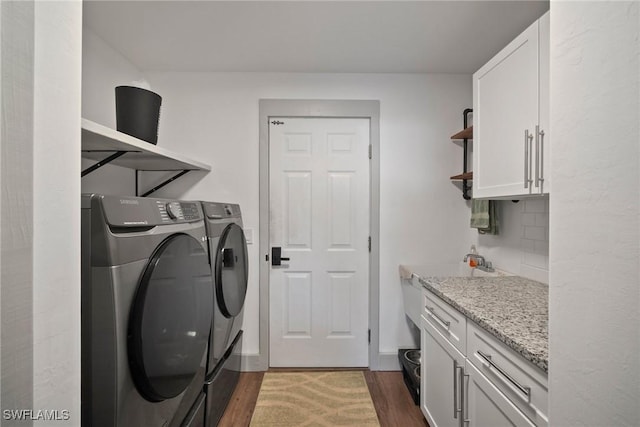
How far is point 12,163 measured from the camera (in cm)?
43

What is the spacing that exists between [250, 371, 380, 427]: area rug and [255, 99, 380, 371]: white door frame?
247 mm

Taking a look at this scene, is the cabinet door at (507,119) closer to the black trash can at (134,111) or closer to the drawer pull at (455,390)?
the drawer pull at (455,390)

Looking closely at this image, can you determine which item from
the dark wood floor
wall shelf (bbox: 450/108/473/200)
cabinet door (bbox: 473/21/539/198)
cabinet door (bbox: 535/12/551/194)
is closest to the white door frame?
the dark wood floor

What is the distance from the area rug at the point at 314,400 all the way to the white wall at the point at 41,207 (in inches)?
65.0

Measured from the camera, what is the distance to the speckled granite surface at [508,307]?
94 cm

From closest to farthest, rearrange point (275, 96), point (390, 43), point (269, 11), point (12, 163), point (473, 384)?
point (12, 163) → point (473, 384) → point (269, 11) → point (390, 43) → point (275, 96)

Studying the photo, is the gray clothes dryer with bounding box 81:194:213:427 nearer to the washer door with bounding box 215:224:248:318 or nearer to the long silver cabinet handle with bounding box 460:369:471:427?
A: the washer door with bounding box 215:224:248:318

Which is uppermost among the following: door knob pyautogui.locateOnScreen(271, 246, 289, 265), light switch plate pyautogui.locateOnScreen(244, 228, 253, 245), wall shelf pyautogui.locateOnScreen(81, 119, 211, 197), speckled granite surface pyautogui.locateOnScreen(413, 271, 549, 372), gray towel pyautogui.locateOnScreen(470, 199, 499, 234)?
wall shelf pyautogui.locateOnScreen(81, 119, 211, 197)

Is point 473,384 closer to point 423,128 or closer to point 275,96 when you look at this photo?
point 423,128

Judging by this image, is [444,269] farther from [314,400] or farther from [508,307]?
[314,400]

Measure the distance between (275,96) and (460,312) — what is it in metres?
2.07

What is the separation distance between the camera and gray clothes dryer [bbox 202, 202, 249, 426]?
5.21 ft

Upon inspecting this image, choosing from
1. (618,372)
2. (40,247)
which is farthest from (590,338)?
(40,247)

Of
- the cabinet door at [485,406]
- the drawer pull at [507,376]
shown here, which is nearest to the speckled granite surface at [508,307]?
the drawer pull at [507,376]
